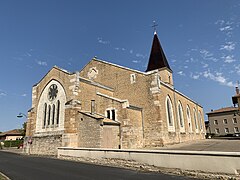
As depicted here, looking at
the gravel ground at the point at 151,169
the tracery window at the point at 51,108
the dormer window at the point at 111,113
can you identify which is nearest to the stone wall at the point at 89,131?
the tracery window at the point at 51,108

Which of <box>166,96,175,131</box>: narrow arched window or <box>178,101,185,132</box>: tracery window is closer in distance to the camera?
<box>166,96,175,131</box>: narrow arched window

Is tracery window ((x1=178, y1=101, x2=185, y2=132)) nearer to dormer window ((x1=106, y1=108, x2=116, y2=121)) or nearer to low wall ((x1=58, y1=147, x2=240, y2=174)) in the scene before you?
dormer window ((x1=106, y1=108, x2=116, y2=121))

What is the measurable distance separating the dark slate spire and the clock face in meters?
18.1

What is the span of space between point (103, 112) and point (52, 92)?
6.18 meters

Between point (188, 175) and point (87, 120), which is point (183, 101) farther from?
point (188, 175)

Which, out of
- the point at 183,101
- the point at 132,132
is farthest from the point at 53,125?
the point at 183,101

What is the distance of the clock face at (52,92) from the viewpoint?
64.6 feet

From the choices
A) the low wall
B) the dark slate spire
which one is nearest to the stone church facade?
the low wall

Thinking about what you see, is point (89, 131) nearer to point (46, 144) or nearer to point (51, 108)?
point (46, 144)

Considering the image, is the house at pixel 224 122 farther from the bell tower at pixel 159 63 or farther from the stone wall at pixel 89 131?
the stone wall at pixel 89 131

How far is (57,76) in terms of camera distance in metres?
19.8

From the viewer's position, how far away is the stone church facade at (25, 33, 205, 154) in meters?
16.5

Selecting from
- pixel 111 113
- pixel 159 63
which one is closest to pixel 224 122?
pixel 159 63

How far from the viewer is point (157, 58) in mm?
33188
